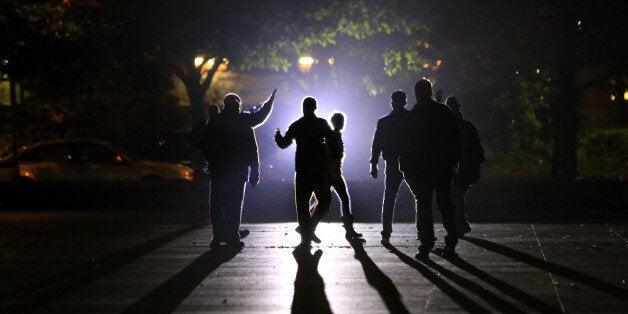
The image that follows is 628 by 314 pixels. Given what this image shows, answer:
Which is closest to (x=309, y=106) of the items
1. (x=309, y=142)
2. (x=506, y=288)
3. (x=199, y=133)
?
(x=309, y=142)

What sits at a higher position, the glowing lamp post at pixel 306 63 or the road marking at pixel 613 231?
the glowing lamp post at pixel 306 63

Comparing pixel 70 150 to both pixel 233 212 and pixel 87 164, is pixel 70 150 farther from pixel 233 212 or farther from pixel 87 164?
pixel 233 212

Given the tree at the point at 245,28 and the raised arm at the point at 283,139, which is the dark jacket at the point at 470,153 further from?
the tree at the point at 245,28

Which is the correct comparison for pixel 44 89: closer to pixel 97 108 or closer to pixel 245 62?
pixel 97 108

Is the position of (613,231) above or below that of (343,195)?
below

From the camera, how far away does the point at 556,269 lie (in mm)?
8969

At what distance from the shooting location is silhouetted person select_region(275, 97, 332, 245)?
1088cm

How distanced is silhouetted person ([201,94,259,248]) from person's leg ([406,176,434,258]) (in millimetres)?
1993

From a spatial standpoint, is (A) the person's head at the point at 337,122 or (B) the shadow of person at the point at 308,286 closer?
(B) the shadow of person at the point at 308,286

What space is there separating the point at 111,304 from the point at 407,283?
8.27 ft

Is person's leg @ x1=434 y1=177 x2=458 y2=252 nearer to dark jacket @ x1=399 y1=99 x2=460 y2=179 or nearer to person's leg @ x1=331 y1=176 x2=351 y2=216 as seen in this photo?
dark jacket @ x1=399 y1=99 x2=460 y2=179

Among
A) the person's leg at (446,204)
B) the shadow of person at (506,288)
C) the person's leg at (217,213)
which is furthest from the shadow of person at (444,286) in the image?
the person's leg at (217,213)

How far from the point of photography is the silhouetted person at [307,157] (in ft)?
35.7

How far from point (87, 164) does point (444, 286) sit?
15.2m
